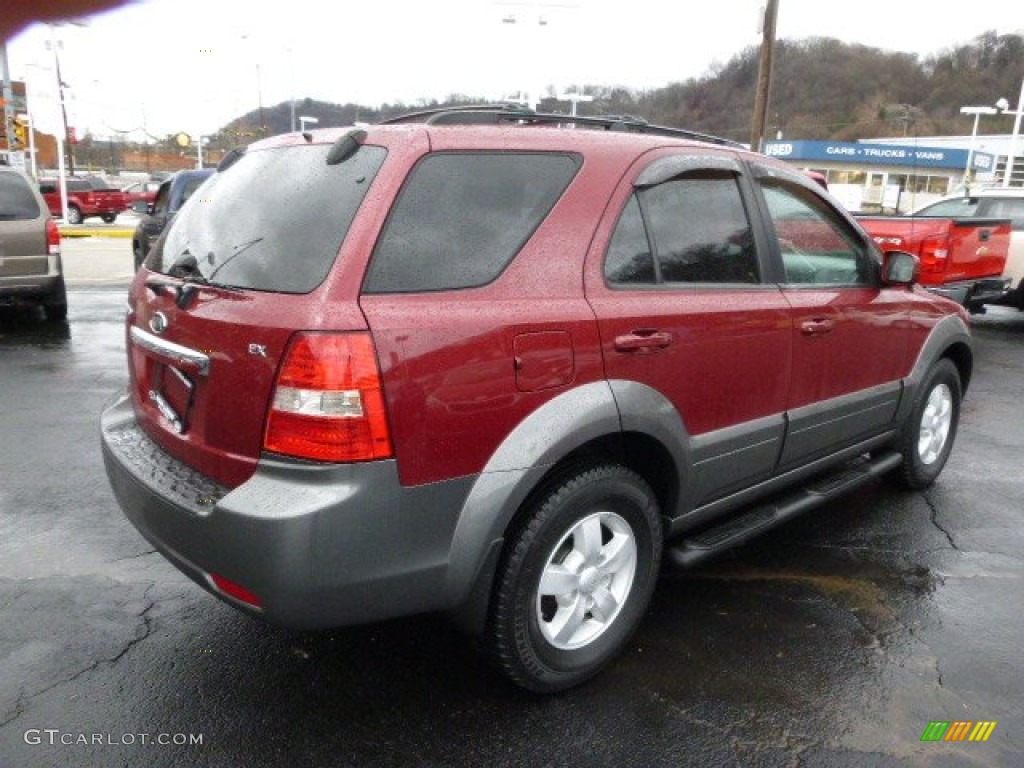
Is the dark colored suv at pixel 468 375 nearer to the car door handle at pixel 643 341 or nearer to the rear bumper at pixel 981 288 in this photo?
the car door handle at pixel 643 341

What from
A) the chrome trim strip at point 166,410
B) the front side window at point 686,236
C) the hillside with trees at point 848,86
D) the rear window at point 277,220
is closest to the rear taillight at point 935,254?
the front side window at point 686,236

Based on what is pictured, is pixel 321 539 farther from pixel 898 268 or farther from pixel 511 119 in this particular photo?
pixel 898 268

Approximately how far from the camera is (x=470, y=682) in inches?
109

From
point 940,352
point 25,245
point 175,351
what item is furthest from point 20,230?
point 940,352

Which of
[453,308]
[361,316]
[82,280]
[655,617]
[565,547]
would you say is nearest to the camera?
[361,316]

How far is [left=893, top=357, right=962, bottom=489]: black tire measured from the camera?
4.39 metres

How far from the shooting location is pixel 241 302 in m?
2.31

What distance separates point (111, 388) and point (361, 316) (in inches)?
201

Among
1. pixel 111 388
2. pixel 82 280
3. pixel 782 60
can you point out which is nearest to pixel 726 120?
pixel 782 60

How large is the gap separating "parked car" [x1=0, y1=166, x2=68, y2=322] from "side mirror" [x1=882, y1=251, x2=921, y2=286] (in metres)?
8.40

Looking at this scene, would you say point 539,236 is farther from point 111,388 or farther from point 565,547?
point 111,388

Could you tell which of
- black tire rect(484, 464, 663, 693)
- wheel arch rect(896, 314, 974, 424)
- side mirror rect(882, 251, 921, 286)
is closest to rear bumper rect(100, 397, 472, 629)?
black tire rect(484, 464, 663, 693)

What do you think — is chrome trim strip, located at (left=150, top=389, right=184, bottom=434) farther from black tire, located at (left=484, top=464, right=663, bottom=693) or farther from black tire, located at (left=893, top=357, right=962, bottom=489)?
black tire, located at (left=893, top=357, right=962, bottom=489)

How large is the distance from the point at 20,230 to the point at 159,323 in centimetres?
732
